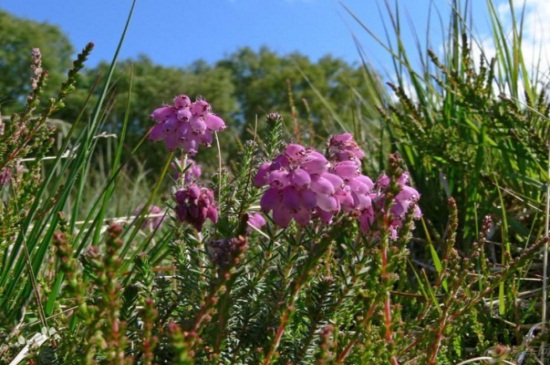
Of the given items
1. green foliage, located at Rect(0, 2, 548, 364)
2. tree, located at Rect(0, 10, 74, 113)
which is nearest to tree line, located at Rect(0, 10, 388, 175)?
tree, located at Rect(0, 10, 74, 113)

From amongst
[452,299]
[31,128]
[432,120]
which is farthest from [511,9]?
[31,128]

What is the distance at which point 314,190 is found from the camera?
1.19 metres

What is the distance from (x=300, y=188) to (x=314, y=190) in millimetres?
29

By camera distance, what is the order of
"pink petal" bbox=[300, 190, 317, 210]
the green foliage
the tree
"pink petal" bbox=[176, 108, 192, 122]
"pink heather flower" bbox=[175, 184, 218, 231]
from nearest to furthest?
the green foliage < "pink petal" bbox=[300, 190, 317, 210] < "pink heather flower" bbox=[175, 184, 218, 231] < "pink petal" bbox=[176, 108, 192, 122] < the tree

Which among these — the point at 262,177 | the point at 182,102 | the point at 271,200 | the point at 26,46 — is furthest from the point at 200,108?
the point at 26,46

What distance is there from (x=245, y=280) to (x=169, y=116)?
0.53m

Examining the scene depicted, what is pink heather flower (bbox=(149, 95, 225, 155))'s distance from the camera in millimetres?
1628

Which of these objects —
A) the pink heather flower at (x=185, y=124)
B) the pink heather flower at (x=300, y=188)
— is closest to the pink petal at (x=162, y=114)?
the pink heather flower at (x=185, y=124)

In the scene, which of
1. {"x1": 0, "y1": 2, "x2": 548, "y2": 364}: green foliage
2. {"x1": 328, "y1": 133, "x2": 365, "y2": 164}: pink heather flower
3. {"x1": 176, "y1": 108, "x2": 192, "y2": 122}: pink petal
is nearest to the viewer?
{"x1": 0, "y1": 2, "x2": 548, "y2": 364}: green foliage

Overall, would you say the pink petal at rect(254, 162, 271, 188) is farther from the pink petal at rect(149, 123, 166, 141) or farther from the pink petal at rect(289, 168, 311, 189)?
the pink petal at rect(149, 123, 166, 141)

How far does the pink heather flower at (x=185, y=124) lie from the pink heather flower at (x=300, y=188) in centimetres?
45

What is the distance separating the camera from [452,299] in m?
1.32

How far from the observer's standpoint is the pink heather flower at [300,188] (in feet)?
3.86

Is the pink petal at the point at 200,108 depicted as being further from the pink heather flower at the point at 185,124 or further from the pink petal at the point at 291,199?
the pink petal at the point at 291,199
